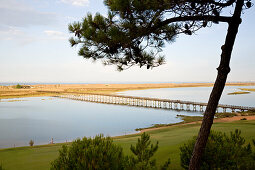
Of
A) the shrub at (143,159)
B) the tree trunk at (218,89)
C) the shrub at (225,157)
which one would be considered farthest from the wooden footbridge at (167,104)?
the shrub at (143,159)

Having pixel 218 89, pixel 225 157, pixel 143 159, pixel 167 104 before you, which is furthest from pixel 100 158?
pixel 167 104

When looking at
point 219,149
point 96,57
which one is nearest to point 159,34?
point 96,57

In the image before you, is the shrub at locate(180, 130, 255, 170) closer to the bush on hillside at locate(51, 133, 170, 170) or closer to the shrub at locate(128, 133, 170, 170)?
the shrub at locate(128, 133, 170, 170)

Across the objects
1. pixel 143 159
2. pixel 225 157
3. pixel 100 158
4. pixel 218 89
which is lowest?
pixel 225 157

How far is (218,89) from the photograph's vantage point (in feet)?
13.4

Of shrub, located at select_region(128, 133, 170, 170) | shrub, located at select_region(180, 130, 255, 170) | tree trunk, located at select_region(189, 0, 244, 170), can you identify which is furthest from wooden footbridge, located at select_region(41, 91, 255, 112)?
shrub, located at select_region(128, 133, 170, 170)

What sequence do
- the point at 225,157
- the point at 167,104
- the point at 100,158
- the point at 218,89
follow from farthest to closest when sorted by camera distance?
the point at 167,104 → the point at 225,157 → the point at 218,89 → the point at 100,158

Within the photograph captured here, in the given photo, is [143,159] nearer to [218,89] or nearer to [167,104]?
[218,89]

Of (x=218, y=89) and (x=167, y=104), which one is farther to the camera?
(x=167, y=104)

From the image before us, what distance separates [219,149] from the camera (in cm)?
437

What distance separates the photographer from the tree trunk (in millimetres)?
4055

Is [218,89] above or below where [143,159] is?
above

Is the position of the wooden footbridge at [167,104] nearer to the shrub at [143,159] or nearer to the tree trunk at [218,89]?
the tree trunk at [218,89]

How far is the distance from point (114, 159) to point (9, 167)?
6510mm
